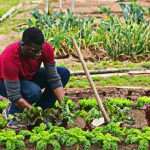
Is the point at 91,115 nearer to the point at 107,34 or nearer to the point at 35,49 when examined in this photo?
the point at 35,49

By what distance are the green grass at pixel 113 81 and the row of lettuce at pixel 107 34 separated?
63.2 inches

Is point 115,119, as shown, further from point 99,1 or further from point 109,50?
point 99,1

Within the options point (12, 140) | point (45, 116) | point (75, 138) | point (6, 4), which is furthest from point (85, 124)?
point (6, 4)

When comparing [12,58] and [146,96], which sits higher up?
[12,58]

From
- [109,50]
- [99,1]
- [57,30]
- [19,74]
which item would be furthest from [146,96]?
[99,1]

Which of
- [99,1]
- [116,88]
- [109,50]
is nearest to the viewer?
[116,88]

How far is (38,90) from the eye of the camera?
6.60m

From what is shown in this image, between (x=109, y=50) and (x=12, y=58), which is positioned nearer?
(x=12, y=58)

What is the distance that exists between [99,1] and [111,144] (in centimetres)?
1266

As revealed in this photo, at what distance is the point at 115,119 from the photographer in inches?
254

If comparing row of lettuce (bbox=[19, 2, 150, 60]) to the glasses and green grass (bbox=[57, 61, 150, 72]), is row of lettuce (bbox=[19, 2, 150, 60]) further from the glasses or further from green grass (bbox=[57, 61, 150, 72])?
the glasses

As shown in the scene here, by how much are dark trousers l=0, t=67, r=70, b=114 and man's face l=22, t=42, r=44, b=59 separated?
1.44ft

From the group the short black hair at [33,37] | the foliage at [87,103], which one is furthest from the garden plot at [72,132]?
the short black hair at [33,37]

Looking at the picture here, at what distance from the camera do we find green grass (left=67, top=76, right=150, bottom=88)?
8.68m
